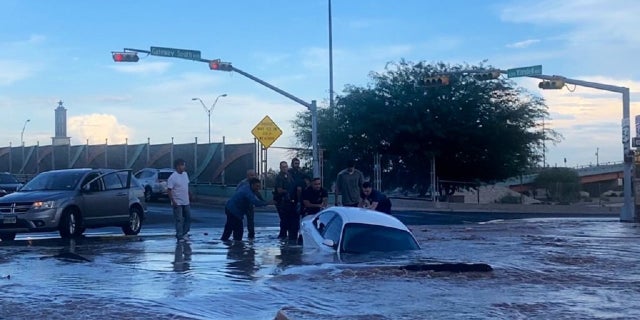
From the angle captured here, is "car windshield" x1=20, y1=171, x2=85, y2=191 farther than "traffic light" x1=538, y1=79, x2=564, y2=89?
No

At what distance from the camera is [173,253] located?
58.5 feet

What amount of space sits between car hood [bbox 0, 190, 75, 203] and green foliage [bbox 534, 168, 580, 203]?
42929 mm

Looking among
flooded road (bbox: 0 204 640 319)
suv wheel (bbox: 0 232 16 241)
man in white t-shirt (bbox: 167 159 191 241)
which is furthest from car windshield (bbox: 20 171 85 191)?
man in white t-shirt (bbox: 167 159 191 241)

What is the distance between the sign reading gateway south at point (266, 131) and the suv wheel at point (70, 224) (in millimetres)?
15635

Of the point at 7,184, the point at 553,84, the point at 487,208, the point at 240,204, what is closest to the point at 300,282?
the point at 240,204

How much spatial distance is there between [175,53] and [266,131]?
5.69 m

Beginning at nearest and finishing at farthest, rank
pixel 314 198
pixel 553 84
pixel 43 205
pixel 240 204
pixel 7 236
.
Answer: pixel 314 198 → pixel 240 204 → pixel 43 205 → pixel 7 236 → pixel 553 84

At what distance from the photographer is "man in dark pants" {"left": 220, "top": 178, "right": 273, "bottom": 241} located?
68.5 feet

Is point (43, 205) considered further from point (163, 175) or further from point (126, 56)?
point (163, 175)

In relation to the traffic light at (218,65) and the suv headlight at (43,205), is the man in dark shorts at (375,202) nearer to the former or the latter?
the suv headlight at (43,205)

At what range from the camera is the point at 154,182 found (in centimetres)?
4741

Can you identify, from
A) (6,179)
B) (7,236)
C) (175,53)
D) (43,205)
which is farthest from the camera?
(6,179)

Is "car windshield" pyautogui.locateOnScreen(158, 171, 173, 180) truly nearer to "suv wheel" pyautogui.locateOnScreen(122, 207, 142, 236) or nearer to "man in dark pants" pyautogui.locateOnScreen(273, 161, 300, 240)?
"suv wheel" pyautogui.locateOnScreen(122, 207, 142, 236)

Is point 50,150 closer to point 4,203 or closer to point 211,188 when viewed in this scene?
point 211,188
